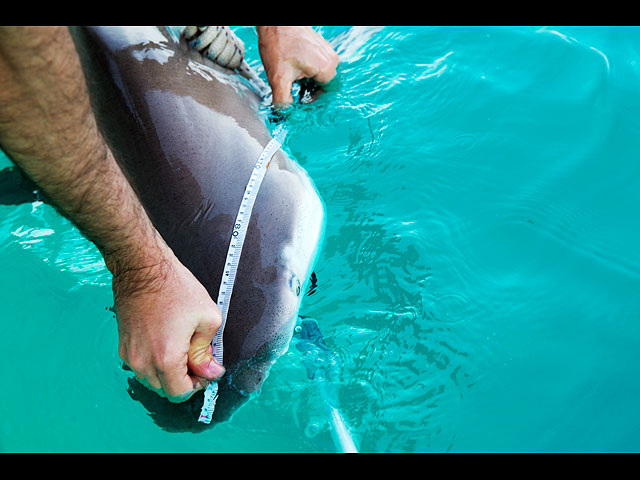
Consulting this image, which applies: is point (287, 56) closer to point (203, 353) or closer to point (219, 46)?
point (219, 46)

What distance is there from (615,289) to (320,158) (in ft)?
5.51

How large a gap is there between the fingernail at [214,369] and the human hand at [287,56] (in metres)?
1.54

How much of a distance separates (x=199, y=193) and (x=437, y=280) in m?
1.22

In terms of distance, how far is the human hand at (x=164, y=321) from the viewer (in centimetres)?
197

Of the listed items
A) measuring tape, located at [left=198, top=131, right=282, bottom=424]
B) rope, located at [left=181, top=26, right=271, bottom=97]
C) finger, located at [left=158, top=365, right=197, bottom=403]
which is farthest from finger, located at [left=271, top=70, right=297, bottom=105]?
finger, located at [left=158, top=365, right=197, bottom=403]

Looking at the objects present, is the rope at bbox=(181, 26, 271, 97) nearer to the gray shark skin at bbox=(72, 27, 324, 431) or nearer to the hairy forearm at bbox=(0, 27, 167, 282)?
the gray shark skin at bbox=(72, 27, 324, 431)

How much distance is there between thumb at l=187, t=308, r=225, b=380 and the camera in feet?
6.75

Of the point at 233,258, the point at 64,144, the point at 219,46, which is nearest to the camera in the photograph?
the point at 64,144

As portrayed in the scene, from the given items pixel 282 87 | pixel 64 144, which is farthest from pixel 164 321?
pixel 282 87

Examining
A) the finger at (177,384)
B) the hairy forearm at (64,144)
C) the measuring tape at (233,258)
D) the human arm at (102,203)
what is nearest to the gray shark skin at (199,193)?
the measuring tape at (233,258)

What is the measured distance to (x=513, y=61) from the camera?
4.15 metres

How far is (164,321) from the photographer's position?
197 centimetres

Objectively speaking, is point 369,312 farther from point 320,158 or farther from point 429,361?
point 320,158
